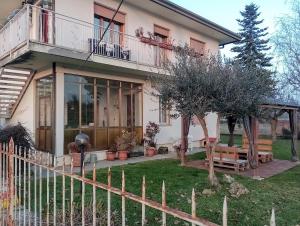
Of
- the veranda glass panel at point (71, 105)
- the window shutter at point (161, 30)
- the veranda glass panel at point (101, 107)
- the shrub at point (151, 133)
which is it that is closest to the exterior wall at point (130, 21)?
the window shutter at point (161, 30)

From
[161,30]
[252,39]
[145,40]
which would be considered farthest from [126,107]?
[252,39]

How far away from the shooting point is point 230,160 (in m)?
10.3

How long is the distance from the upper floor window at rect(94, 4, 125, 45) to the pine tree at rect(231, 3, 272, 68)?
59.1ft

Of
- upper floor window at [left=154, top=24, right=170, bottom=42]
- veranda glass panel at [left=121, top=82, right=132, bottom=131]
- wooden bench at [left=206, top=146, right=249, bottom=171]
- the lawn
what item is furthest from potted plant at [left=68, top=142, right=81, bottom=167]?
upper floor window at [left=154, top=24, right=170, bottom=42]

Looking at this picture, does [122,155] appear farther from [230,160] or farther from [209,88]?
[209,88]

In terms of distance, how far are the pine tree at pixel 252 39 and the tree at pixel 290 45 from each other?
7.32m

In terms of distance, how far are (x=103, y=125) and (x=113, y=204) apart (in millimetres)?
7413

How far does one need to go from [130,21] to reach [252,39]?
19.0 metres

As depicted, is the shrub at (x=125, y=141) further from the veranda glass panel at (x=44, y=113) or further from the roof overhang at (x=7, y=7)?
the roof overhang at (x=7, y=7)

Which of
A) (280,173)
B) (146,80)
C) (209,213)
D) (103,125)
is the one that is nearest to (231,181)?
(209,213)

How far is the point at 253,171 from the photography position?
9977 millimetres

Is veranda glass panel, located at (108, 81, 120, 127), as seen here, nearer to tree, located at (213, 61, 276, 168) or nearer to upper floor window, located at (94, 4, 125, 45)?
upper floor window, located at (94, 4, 125, 45)

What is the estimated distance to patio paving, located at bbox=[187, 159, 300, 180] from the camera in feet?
31.3

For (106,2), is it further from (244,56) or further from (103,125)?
(244,56)
